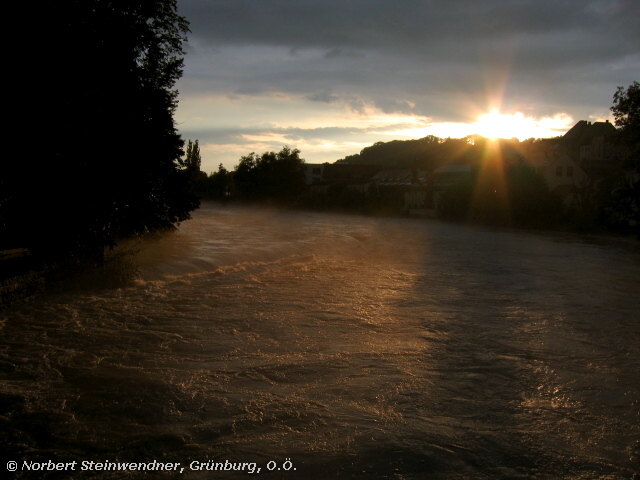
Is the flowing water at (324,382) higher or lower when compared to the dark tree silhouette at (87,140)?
lower

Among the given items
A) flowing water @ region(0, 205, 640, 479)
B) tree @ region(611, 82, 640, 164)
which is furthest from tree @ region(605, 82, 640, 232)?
flowing water @ region(0, 205, 640, 479)

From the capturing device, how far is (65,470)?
15.5 feet

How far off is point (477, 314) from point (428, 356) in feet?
11.8

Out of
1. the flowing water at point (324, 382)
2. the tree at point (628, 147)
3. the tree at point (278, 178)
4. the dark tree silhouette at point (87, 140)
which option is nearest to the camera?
the flowing water at point (324, 382)

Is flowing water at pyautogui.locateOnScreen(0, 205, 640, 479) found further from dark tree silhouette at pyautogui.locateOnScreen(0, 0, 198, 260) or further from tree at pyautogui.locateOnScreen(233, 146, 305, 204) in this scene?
tree at pyautogui.locateOnScreen(233, 146, 305, 204)

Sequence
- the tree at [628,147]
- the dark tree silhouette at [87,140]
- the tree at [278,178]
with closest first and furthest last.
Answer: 1. the dark tree silhouette at [87,140]
2. the tree at [628,147]
3. the tree at [278,178]

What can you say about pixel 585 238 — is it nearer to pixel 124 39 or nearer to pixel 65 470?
pixel 124 39

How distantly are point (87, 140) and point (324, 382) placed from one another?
25.7 feet

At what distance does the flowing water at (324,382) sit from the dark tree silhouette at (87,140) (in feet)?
5.40

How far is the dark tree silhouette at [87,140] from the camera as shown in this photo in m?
10.6

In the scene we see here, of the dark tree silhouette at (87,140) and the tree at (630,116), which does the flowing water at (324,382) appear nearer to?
the dark tree silhouette at (87,140)

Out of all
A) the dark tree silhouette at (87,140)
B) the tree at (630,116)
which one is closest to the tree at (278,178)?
the tree at (630,116)

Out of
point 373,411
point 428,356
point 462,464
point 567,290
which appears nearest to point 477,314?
point 428,356

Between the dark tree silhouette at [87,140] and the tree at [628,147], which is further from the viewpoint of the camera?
the tree at [628,147]
